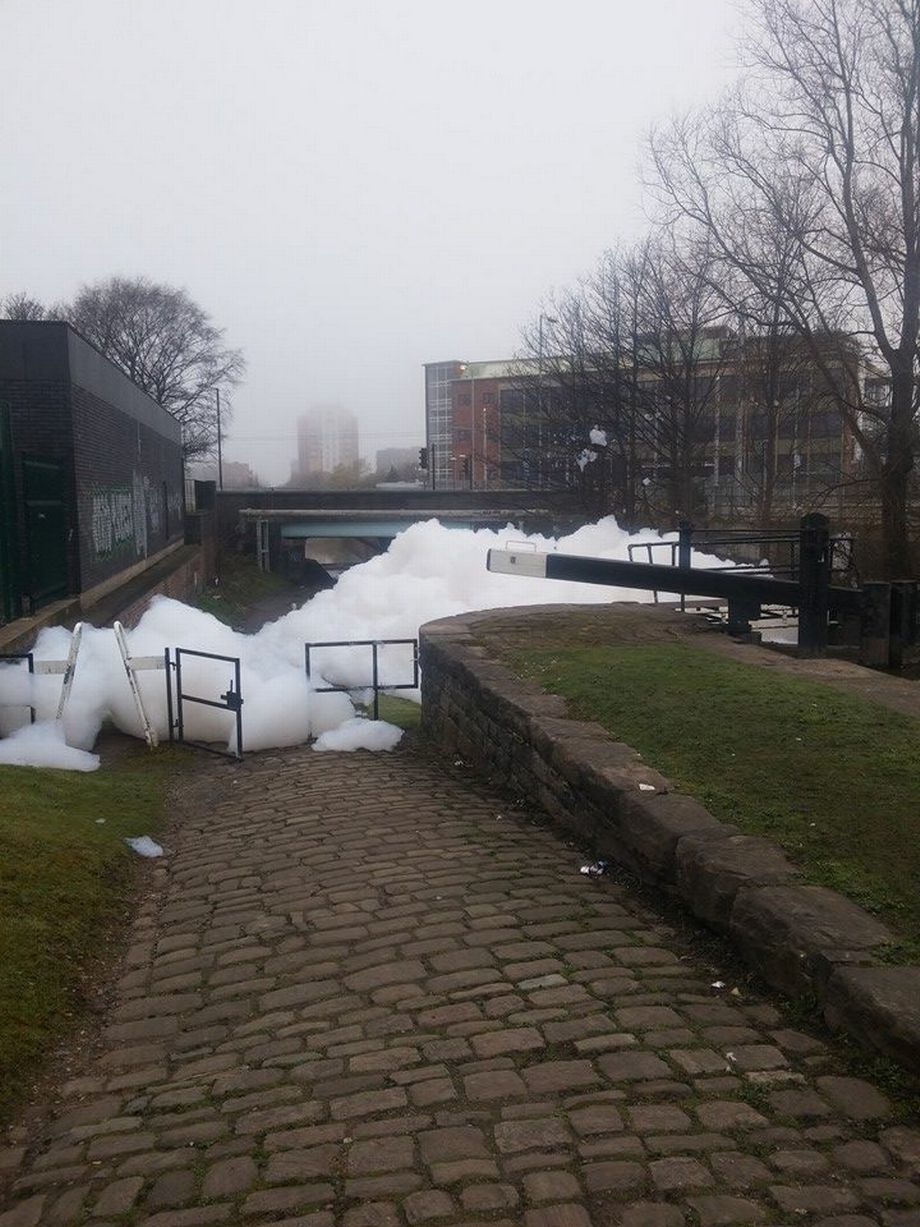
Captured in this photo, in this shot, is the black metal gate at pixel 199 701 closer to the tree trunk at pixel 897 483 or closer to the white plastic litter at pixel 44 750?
the white plastic litter at pixel 44 750

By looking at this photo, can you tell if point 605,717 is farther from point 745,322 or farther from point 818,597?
point 745,322

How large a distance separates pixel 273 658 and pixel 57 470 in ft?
17.6

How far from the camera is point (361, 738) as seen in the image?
952 centimetres

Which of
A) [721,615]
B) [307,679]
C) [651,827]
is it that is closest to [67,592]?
[307,679]

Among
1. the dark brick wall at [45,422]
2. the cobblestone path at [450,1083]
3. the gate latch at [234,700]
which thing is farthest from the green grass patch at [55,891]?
the dark brick wall at [45,422]

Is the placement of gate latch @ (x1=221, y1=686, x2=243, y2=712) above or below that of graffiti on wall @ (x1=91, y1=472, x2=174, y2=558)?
below

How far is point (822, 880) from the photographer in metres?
4.30

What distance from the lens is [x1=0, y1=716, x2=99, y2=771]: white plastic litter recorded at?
8.28 metres

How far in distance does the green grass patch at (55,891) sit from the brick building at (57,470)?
17.7 ft

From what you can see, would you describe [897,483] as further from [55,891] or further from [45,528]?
[55,891]

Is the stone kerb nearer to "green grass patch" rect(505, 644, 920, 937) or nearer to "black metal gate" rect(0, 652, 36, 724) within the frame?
"green grass patch" rect(505, 644, 920, 937)

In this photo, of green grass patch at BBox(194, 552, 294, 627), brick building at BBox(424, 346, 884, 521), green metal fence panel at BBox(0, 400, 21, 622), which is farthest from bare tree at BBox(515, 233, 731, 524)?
green metal fence panel at BBox(0, 400, 21, 622)

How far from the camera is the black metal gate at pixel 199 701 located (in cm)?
920

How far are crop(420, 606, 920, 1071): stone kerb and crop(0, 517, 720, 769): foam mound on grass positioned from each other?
2.01 metres
